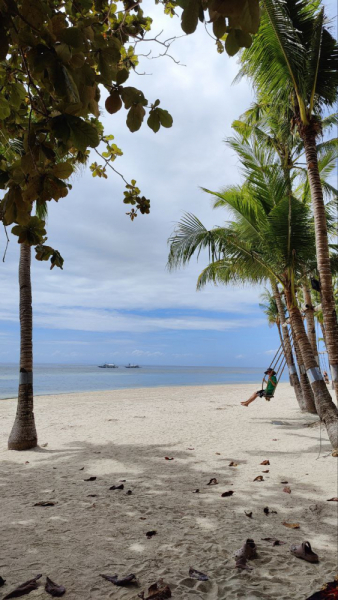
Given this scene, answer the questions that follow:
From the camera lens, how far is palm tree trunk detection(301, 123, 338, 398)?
556 cm

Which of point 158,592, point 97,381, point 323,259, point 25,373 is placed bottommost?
A: point 97,381

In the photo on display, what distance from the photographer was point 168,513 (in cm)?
Answer: 357

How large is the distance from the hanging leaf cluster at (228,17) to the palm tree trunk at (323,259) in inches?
192

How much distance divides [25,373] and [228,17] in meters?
6.40

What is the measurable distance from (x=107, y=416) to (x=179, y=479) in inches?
252

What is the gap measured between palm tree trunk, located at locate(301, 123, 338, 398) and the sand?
5.27 feet

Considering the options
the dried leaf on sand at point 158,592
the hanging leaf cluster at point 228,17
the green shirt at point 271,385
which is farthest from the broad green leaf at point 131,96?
the green shirt at point 271,385

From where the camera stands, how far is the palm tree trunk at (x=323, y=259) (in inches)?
219

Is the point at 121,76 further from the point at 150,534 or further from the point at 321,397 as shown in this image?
the point at 321,397

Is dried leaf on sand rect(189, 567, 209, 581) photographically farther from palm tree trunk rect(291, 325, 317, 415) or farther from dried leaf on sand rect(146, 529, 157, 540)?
palm tree trunk rect(291, 325, 317, 415)

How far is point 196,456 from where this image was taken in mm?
5934

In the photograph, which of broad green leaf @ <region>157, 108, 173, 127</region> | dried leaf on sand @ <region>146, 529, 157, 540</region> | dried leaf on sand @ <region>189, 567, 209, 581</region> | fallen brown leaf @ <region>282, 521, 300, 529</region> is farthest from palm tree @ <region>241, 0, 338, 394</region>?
broad green leaf @ <region>157, 108, 173, 127</region>

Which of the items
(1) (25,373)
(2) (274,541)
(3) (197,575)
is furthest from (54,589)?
(1) (25,373)

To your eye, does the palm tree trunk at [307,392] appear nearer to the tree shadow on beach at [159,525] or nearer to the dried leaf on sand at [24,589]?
the tree shadow on beach at [159,525]
